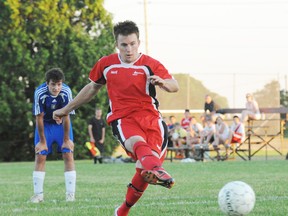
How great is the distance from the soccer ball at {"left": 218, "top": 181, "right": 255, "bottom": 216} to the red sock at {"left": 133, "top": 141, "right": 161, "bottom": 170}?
745 mm

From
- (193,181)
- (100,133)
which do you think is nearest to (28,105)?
(100,133)

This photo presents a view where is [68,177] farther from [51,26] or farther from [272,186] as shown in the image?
[51,26]

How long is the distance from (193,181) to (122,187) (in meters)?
1.80

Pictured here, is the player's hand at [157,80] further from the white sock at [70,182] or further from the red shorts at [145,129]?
the white sock at [70,182]

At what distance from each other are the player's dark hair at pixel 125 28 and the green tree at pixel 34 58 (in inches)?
1220

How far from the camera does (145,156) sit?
6941mm

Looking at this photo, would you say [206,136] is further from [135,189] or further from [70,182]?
[135,189]

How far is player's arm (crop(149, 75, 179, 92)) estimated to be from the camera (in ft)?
23.1

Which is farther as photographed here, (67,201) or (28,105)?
(28,105)

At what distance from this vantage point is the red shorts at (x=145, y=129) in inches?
293

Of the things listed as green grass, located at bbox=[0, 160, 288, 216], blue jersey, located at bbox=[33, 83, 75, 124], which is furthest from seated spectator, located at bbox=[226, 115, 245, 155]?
blue jersey, located at bbox=[33, 83, 75, 124]

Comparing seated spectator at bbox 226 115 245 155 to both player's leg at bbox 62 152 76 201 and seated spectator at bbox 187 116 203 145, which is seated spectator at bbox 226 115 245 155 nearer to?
seated spectator at bbox 187 116 203 145

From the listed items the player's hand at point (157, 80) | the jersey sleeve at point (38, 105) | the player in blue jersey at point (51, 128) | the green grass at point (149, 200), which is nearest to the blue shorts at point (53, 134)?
the player in blue jersey at point (51, 128)

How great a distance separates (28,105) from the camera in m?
39.1
